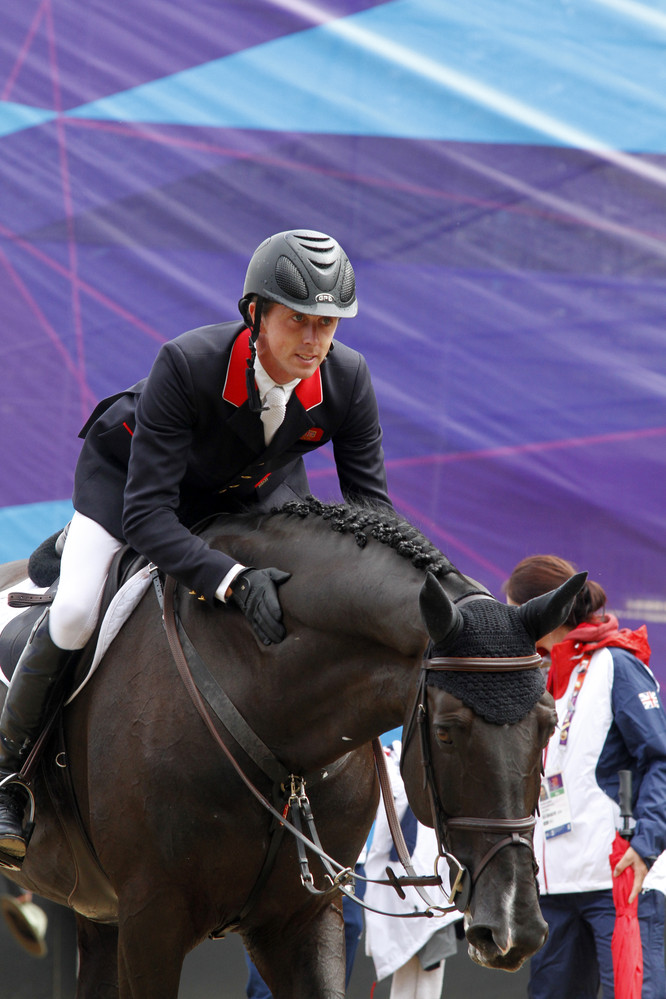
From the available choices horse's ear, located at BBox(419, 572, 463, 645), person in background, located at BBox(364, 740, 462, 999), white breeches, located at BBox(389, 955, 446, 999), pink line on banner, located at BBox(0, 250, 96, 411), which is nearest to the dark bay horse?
horse's ear, located at BBox(419, 572, 463, 645)

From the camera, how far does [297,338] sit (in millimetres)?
2719

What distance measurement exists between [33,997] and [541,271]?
15.9ft

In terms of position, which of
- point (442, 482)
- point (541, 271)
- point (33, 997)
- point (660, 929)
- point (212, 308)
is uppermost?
point (541, 271)

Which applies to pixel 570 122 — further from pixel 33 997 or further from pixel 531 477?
pixel 33 997

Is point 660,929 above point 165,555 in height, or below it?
below

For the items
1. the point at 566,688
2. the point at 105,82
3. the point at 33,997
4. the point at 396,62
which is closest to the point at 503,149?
the point at 396,62

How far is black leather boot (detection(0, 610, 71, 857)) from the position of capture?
296 cm

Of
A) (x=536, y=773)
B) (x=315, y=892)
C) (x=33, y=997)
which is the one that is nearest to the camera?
(x=536, y=773)

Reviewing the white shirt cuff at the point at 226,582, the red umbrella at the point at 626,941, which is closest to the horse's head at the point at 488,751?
the white shirt cuff at the point at 226,582

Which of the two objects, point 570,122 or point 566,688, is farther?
point 570,122

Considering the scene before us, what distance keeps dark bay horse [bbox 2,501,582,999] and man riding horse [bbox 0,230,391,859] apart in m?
0.14

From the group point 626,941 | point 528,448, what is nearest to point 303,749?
point 626,941

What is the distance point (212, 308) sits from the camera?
6.16 meters

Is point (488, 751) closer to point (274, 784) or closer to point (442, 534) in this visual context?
point (274, 784)
